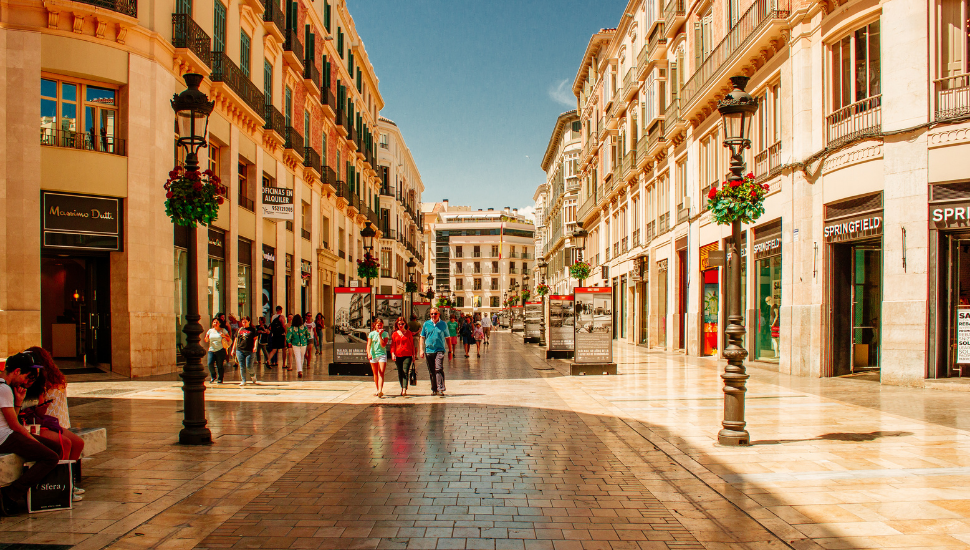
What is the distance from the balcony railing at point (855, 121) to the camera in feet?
51.7

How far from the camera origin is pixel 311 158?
115 feet

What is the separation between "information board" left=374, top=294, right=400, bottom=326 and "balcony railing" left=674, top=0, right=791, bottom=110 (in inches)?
492

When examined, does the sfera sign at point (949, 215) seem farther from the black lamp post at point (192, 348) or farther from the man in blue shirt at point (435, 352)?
the black lamp post at point (192, 348)

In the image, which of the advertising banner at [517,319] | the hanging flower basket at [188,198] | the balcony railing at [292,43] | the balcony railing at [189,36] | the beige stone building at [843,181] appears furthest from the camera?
the advertising banner at [517,319]

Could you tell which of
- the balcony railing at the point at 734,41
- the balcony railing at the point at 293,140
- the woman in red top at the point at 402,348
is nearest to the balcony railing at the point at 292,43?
the balcony railing at the point at 293,140

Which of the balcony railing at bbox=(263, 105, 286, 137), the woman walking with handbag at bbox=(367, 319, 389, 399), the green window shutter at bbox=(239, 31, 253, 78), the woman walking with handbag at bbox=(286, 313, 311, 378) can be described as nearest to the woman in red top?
the woman walking with handbag at bbox=(367, 319, 389, 399)

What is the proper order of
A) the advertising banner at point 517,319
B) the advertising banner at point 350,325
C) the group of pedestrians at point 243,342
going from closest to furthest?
the group of pedestrians at point 243,342 → the advertising banner at point 350,325 → the advertising banner at point 517,319

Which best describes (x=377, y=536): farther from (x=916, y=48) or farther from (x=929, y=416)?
(x=916, y=48)

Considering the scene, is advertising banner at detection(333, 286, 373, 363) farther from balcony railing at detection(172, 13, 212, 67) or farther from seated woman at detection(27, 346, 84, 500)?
seated woman at detection(27, 346, 84, 500)

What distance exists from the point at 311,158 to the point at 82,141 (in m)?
17.8

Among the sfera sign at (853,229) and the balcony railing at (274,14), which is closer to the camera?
the sfera sign at (853,229)

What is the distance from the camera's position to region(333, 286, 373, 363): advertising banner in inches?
742

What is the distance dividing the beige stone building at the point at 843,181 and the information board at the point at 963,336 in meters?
0.03

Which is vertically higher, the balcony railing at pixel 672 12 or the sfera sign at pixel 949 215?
the balcony railing at pixel 672 12
